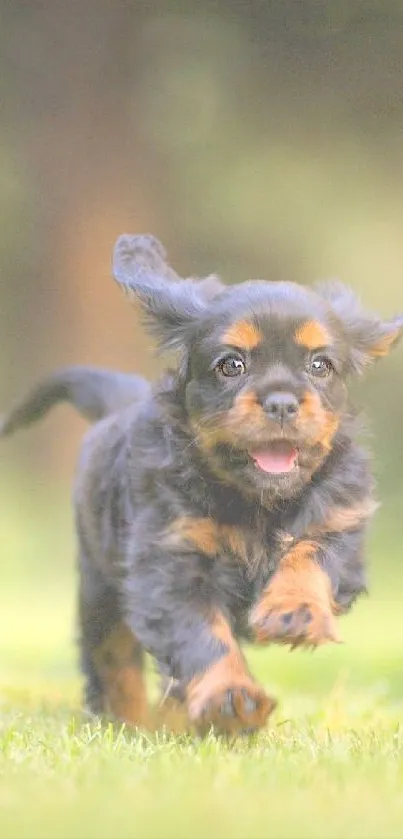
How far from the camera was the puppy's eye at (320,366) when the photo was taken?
9.14 feet

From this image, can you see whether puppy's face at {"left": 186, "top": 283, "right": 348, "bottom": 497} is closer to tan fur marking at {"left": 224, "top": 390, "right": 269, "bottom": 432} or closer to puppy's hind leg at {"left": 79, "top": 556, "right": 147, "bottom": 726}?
tan fur marking at {"left": 224, "top": 390, "right": 269, "bottom": 432}

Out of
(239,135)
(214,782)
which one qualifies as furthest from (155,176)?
(214,782)

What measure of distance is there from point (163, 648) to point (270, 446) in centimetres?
51

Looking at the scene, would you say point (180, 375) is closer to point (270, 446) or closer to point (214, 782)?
point (270, 446)

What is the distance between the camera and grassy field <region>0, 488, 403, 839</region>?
5.93ft

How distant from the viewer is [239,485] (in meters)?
2.82

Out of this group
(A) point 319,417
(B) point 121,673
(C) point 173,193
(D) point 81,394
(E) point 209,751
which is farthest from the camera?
(C) point 173,193

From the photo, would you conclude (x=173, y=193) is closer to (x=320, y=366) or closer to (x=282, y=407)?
(x=320, y=366)

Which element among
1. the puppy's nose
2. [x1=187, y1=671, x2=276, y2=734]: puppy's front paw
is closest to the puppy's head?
the puppy's nose

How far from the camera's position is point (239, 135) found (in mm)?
4031

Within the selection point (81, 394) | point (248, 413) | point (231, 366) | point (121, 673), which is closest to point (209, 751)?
point (248, 413)

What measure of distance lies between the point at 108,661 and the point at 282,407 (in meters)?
1.32

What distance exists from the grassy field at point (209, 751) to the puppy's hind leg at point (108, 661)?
132 millimetres

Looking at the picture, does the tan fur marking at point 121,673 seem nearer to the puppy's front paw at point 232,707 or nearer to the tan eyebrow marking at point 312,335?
the puppy's front paw at point 232,707
